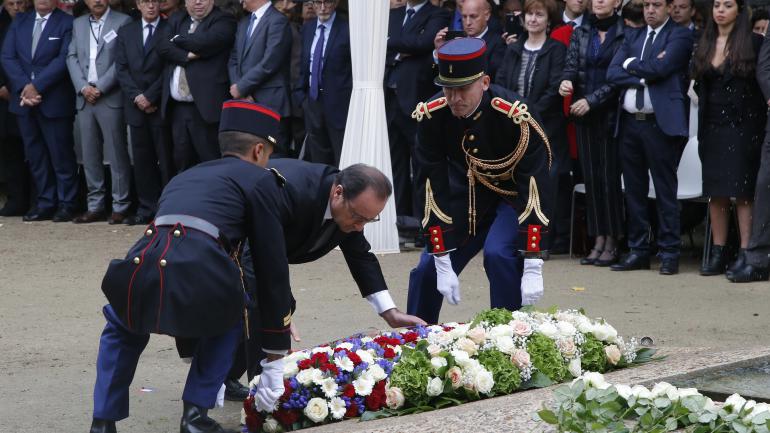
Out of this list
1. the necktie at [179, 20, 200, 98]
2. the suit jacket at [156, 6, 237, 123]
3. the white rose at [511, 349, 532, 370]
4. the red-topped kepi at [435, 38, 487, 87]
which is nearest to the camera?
the white rose at [511, 349, 532, 370]

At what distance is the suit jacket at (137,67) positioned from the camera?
11.9 meters

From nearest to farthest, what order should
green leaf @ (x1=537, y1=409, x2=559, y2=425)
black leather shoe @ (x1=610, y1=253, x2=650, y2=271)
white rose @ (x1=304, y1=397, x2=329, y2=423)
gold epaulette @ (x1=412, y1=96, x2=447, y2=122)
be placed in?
green leaf @ (x1=537, y1=409, x2=559, y2=425), white rose @ (x1=304, y1=397, x2=329, y2=423), gold epaulette @ (x1=412, y1=96, x2=447, y2=122), black leather shoe @ (x1=610, y1=253, x2=650, y2=271)

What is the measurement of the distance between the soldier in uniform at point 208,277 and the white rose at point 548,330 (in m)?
1.23

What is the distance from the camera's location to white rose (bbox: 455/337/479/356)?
5480mm

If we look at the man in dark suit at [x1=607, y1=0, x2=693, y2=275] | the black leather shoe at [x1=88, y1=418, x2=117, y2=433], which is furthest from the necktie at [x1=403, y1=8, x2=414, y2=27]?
the black leather shoe at [x1=88, y1=418, x2=117, y2=433]

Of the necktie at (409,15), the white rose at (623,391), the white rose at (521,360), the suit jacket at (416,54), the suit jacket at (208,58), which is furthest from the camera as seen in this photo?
the suit jacket at (208,58)

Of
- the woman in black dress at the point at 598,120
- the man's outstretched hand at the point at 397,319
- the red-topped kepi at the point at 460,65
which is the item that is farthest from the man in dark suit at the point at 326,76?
the man's outstretched hand at the point at 397,319

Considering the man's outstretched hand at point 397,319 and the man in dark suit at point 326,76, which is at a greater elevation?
the man in dark suit at point 326,76

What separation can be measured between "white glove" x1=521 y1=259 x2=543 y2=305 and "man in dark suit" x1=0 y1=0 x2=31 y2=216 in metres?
7.97

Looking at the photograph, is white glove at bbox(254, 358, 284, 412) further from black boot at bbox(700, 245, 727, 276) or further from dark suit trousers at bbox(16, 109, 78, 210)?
dark suit trousers at bbox(16, 109, 78, 210)

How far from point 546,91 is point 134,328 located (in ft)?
18.7

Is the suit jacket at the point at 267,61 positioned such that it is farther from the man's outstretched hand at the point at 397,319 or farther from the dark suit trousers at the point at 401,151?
the man's outstretched hand at the point at 397,319

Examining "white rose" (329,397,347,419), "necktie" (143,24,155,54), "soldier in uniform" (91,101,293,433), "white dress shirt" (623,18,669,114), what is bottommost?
"white rose" (329,397,347,419)

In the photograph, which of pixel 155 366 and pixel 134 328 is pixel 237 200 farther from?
pixel 155 366
